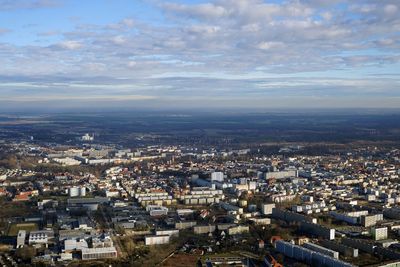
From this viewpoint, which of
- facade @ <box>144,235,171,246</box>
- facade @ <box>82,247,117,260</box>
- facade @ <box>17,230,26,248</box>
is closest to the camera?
facade @ <box>82,247,117,260</box>

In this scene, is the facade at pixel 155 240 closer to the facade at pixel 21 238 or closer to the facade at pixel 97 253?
the facade at pixel 97 253

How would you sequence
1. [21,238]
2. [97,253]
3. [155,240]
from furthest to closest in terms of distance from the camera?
[155,240] < [21,238] < [97,253]

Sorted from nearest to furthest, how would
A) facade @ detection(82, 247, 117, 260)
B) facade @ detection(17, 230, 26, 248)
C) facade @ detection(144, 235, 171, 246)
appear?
facade @ detection(82, 247, 117, 260) < facade @ detection(17, 230, 26, 248) < facade @ detection(144, 235, 171, 246)

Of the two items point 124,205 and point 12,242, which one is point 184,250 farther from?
point 124,205

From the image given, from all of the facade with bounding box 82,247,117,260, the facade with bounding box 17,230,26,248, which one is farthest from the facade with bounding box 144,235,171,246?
the facade with bounding box 17,230,26,248

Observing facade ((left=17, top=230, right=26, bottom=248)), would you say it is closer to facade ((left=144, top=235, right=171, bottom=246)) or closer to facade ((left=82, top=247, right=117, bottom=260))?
facade ((left=82, top=247, right=117, bottom=260))

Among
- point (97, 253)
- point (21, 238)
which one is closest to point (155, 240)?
point (97, 253)

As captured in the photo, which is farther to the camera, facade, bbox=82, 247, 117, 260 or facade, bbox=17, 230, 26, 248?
facade, bbox=17, 230, 26, 248

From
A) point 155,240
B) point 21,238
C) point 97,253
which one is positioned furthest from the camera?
point 155,240

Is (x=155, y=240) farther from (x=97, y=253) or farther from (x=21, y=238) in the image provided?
(x=21, y=238)

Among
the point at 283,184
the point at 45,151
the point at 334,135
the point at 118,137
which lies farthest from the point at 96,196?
the point at 334,135

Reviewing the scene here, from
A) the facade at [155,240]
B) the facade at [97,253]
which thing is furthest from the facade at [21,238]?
the facade at [155,240]
